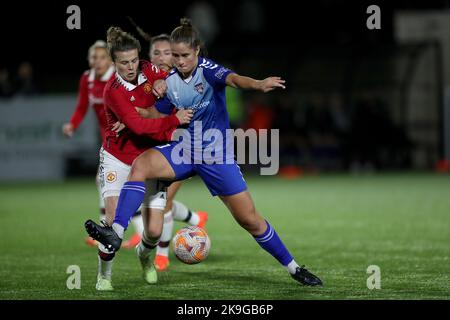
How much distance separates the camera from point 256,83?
21.9ft

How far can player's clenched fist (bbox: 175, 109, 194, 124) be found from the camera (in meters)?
7.11

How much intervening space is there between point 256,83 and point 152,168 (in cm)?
110

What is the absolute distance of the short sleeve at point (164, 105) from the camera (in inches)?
291

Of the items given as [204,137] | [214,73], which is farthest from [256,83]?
[204,137]

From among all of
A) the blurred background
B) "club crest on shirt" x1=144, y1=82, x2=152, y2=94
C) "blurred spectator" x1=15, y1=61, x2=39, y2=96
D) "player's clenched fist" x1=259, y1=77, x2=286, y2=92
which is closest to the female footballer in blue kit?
"club crest on shirt" x1=144, y1=82, x2=152, y2=94

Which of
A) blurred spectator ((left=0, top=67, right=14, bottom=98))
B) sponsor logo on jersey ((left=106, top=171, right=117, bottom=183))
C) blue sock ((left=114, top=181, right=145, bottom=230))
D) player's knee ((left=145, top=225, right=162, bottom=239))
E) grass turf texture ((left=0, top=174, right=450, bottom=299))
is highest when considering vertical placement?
blurred spectator ((left=0, top=67, right=14, bottom=98))

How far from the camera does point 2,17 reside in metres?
25.6

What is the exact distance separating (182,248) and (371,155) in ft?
50.5

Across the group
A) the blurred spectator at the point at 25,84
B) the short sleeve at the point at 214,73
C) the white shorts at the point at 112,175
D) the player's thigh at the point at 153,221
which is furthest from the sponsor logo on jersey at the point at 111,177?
the blurred spectator at the point at 25,84

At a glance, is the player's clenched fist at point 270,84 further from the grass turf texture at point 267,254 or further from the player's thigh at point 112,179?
the player's thigh at point 112,179

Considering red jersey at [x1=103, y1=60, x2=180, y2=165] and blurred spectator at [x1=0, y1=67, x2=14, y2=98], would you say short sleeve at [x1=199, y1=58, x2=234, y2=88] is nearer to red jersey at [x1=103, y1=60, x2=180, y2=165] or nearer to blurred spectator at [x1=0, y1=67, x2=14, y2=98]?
red jersey at [x1=103, y1=60, x2=180, y2=165]

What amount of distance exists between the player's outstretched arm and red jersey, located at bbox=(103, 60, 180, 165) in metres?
0.55

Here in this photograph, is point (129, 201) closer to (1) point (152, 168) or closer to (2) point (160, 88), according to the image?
(1) point (152, 168)

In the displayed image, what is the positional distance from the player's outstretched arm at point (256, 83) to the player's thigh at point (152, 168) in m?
0.79
